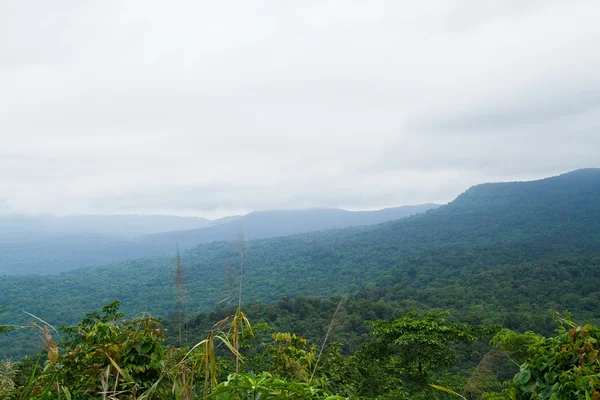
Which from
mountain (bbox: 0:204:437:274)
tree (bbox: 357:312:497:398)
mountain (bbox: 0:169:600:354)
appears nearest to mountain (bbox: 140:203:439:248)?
mountain (bbox: 0:204:437:274)

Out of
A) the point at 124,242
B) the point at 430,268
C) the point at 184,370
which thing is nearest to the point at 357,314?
the point at 184,370

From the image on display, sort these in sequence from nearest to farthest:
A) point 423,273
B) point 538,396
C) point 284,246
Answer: point 538,396, point 423,273, point 284,246

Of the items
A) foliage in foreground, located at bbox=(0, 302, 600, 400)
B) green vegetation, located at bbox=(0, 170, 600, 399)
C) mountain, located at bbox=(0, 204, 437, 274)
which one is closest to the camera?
foliage in foreground, located at bbox=(0, 302, 600, 400)

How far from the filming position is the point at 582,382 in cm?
141

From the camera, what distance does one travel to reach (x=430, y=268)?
47.8m

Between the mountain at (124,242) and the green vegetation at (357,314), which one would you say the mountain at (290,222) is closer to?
the mountain at (124,242)

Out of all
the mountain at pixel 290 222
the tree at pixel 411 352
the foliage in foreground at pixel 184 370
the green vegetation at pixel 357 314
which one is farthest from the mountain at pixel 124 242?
the foliage in foreground at pixel 184 370

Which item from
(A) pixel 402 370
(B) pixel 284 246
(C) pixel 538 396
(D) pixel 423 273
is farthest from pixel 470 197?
(C) pixel 538 396

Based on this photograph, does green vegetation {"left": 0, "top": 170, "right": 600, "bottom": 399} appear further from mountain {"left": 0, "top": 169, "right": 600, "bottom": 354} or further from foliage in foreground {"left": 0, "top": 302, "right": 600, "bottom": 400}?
mountain {"left": 0, "top": 169, "right": 600, "bottom": 354}

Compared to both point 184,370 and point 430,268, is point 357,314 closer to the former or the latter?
point 184,370

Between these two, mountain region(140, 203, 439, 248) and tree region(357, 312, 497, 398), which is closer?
tree region(357, 312, 497, 398)

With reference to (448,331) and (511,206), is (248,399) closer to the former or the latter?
(448,331)

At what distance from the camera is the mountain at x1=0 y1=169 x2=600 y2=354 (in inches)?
1182

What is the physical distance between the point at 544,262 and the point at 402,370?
39.2 metres
